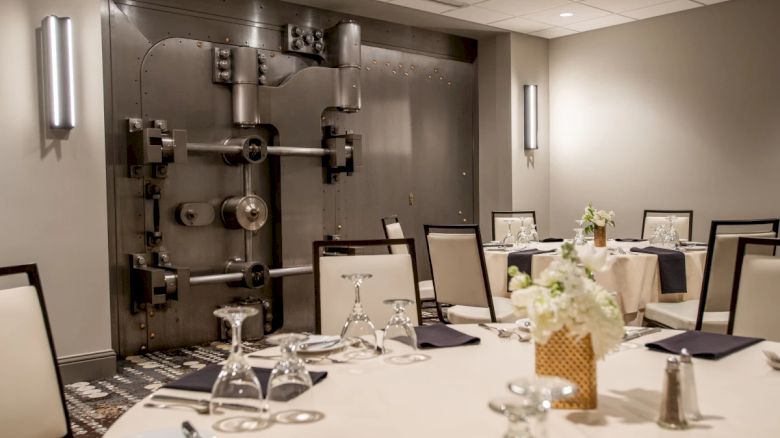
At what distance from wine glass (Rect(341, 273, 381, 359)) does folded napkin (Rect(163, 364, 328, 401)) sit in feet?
0.51

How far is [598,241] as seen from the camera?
4625 millimetres

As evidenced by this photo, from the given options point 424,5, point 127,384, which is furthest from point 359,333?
point 424,5

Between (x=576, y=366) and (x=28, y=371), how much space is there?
1.34m

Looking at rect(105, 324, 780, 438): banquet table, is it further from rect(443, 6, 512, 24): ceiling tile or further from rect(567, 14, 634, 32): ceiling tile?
rect(567, 14, 634, 32): ceiling tile

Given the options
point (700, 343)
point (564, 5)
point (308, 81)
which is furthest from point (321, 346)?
point (564, 5)

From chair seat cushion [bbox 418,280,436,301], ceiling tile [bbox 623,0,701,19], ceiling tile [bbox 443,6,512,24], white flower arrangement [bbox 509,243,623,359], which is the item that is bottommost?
chair seat cushion [bbox 418,280,436,301]

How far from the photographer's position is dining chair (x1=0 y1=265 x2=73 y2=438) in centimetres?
177

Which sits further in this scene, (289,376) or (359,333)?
(359,333)

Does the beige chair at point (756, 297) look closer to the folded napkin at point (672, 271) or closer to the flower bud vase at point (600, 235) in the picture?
the folded napkin at point (672, 271)

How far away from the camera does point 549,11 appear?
6562 millimetres

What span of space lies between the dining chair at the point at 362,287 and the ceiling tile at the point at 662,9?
187 inches

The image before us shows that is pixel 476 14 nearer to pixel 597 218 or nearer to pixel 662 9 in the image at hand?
pixel 662 9

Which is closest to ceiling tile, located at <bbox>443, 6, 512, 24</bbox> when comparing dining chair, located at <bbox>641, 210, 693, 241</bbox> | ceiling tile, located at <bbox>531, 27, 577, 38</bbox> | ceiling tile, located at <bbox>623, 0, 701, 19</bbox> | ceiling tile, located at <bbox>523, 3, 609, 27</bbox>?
ceiling tile, located at <bbox>523, 3, 609, 27</bbox>

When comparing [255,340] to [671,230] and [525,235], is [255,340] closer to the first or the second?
[525,235]
